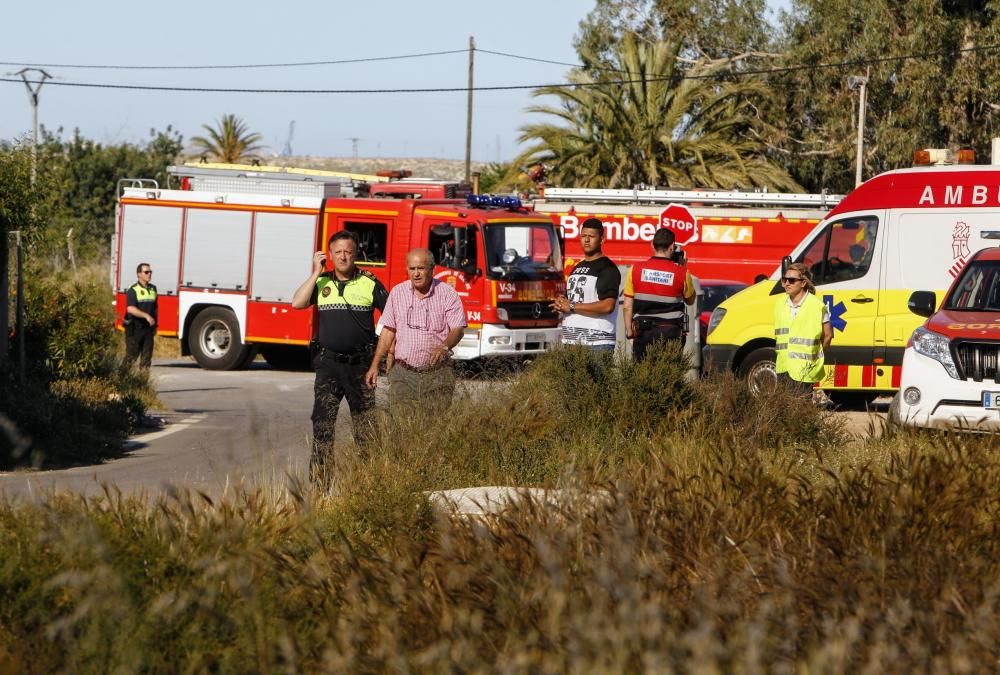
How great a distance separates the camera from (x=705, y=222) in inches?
1048

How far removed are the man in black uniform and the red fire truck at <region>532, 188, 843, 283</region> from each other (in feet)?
53.8

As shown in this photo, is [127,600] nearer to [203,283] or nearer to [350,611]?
[350,611]

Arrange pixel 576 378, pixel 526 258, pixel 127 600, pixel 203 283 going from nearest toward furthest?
pixel 127 600 < pixel 576 378 < pixel 526 258 < pixel 203 283

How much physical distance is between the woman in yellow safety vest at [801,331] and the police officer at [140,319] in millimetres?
11698

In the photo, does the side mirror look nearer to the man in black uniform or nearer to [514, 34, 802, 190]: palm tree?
the man in black uniform

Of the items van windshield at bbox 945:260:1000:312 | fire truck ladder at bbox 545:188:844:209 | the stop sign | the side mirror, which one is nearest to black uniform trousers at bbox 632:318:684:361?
the side mirror

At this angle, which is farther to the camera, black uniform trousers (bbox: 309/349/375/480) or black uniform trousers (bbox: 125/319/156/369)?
black uniform trousers (bbox: 125/319/156/369)

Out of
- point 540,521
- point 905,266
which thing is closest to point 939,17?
point 905,266

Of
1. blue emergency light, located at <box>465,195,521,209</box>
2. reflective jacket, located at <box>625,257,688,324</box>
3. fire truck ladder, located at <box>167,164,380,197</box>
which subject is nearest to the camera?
reflective jacket, located at <box>625,257,688,324</box>

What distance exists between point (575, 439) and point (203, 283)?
52.3ft

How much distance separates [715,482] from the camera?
6.44 meters

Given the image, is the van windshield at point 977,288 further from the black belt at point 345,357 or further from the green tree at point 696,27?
the green tree at point 696,27

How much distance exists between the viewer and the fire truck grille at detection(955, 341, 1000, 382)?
11.4 metres

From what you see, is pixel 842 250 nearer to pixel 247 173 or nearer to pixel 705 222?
pixel 705 222
